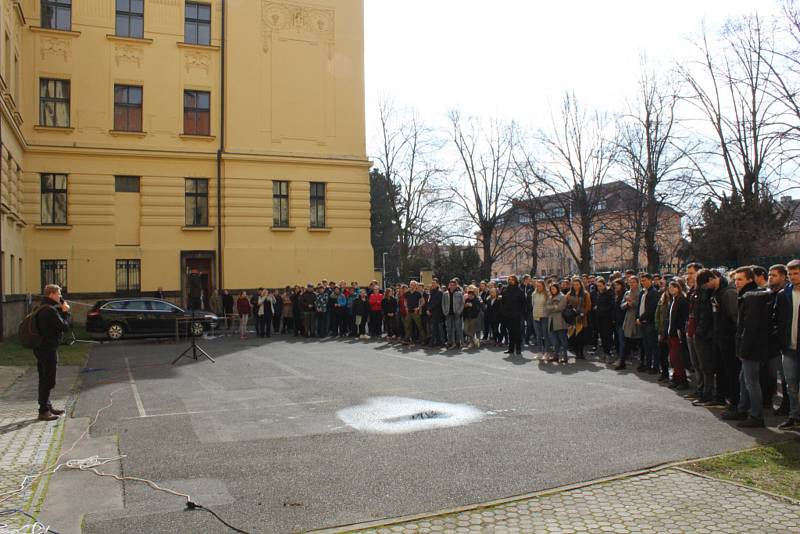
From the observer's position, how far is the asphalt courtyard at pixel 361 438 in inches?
219

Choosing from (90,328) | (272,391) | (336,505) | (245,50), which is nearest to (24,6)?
(245,50)

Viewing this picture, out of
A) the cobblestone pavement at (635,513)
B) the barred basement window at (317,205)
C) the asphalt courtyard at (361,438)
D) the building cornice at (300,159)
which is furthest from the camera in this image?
the barred basement window at (317,205)

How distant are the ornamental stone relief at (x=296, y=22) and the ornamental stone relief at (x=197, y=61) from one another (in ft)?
9.54

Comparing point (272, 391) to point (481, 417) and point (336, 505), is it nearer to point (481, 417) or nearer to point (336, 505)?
point (481, 417)

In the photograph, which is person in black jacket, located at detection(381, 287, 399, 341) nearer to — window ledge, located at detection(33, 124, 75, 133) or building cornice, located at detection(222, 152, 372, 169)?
building cornice, located at detection(222, 152, 372, 169)

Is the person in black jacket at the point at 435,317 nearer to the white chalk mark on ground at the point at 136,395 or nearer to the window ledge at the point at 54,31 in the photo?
the white chalk mark on ground at the point at 136,395

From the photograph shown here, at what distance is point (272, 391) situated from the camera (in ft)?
37.1

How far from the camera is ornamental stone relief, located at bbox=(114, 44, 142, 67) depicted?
2969 cm

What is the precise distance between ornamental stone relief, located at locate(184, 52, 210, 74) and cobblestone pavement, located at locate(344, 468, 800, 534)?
29.8m

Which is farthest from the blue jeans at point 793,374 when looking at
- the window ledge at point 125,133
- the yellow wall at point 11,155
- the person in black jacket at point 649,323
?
the window ledge at point 125,133

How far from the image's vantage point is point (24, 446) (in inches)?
301

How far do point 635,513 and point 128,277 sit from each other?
28.1m

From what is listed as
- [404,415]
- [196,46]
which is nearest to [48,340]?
[404,415]

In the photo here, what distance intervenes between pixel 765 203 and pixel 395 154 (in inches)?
1084
